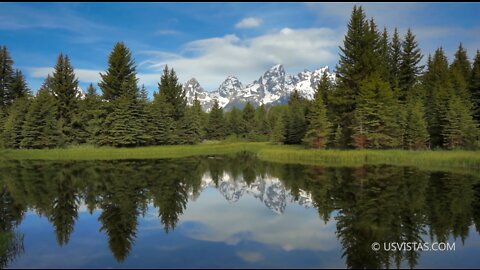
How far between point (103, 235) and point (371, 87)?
113 ft

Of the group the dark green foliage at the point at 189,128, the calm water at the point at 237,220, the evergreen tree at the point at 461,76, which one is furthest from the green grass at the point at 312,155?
the evergreen tree at the point at 461,76

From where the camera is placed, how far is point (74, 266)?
37.2ft

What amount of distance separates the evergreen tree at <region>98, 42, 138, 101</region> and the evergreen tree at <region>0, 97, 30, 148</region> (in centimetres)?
1060

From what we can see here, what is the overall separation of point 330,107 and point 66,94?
36671 millimetres

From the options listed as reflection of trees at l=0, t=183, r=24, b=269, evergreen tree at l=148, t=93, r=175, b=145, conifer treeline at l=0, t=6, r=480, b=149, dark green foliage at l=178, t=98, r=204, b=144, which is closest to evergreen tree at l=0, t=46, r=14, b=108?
conifer treeline at l=0, t=6, r=480, b=149

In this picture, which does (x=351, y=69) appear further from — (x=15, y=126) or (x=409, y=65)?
(x=15, y=126)

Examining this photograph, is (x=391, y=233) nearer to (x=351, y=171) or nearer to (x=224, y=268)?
(x=224, y=268)

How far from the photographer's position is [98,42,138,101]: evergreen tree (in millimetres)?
54875

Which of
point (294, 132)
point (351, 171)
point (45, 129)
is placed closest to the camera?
point (351, 171)

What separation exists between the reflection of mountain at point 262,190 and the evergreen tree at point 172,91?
33099 millimetres

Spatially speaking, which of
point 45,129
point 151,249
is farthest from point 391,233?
point 45,129

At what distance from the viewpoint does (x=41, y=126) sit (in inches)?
2005

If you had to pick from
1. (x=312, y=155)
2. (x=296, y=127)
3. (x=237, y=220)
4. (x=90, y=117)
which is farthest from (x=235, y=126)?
(x=237, y=220)

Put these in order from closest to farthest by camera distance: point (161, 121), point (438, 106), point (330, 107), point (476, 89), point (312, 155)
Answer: point (312, 155) → point (438, 106) → point (330, 107) → point (476, 89) → point (161, 121)
